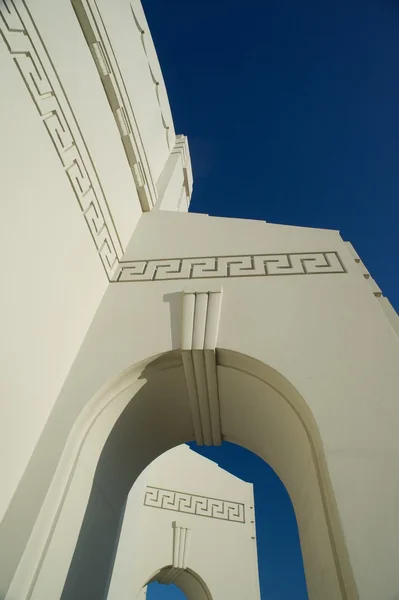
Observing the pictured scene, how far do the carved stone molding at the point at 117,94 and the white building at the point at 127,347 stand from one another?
0.02m

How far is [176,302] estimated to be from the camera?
2.28 metres

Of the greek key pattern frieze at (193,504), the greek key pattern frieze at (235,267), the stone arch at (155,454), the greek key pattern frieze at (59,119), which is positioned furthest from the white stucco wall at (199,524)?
the greek key pattern frieze at (59,119)

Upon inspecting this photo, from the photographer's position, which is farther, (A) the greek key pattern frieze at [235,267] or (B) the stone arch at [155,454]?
(A) the greek key pattern frieze at [235,267]

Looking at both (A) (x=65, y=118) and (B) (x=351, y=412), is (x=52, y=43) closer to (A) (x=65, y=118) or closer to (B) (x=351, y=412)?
(A) (x=65, y=118)

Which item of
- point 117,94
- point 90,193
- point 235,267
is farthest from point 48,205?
point 117,94

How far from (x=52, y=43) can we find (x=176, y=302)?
1.58 meters

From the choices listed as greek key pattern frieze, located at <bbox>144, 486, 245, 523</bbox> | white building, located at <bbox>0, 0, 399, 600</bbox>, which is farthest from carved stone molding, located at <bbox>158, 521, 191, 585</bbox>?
white building, located at <bbox>0, 0, 399, 600</bbox>

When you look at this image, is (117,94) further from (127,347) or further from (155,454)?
(155,454)

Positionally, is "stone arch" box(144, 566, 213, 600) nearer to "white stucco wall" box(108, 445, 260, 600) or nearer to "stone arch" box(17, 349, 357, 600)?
"white stucco wall" box(108, 445, 260, 600)

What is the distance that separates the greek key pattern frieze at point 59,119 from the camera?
5.35 feet

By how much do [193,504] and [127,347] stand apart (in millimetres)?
4160

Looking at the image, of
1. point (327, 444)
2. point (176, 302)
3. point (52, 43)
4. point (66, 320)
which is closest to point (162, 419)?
point (176, 302)

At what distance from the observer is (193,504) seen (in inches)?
207

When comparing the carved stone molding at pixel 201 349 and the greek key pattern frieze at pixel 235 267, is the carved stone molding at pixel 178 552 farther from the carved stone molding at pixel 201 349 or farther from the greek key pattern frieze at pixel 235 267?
the greek key pattern frieze at pixel 235 267
